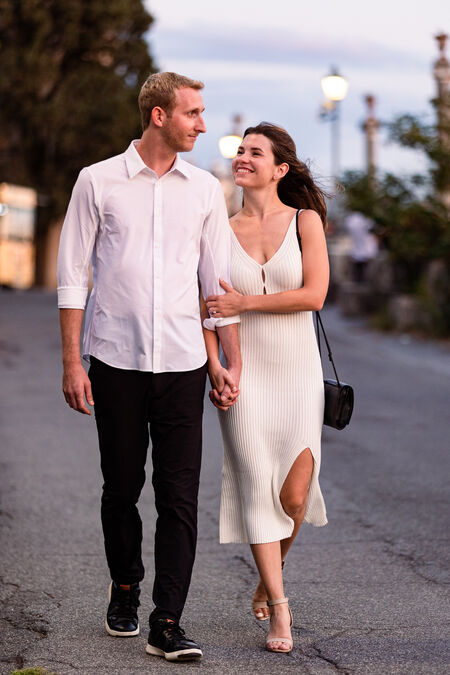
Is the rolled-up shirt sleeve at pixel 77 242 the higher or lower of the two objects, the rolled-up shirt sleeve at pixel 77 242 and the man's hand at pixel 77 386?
the higher

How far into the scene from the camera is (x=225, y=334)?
441 cm

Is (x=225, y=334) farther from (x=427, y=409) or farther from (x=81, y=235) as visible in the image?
(x=427, y=409)

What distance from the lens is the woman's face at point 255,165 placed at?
180 inches

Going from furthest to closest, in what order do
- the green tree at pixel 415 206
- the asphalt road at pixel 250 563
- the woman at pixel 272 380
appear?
the green tree at pixel 415 206
the woman at pixel 272 380
the asphalt road at pixel 250 563

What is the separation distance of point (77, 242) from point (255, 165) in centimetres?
76

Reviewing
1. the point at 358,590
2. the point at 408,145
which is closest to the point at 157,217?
the point at 358,590

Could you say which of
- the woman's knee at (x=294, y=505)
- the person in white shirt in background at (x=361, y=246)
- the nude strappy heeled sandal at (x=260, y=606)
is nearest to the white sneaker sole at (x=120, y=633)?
the nude strappy heeled sandal at (x=260, y=606)

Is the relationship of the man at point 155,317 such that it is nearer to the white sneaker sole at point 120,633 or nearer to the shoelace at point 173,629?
the shoelace at point 173,629

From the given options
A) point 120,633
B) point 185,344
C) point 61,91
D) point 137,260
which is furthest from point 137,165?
point 61,91

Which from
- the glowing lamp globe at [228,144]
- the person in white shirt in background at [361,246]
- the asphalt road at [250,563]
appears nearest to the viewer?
the asphalt road at [250,563]

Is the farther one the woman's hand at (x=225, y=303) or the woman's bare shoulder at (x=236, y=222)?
the woman's bare shoulder at (x=236, y=222)

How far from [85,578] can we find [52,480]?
8.52 feet

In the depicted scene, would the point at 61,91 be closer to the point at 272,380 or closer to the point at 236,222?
the point at 236,222

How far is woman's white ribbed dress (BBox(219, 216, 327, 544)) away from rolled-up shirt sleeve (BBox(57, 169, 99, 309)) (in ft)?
1.87
